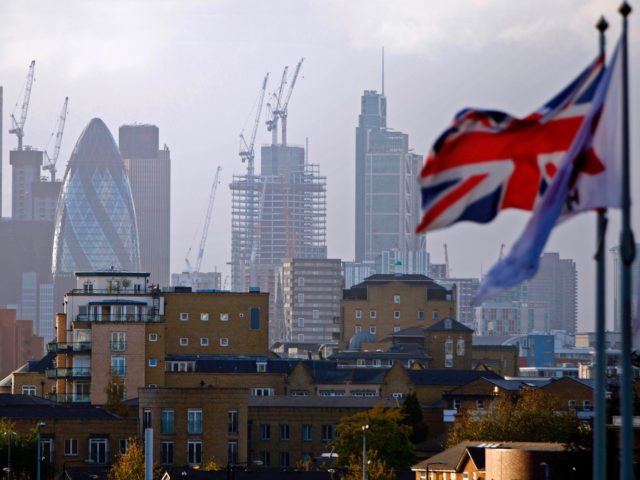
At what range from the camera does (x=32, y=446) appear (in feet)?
412

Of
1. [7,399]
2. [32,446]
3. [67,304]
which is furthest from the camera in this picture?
[67,304]

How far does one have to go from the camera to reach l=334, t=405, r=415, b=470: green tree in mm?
127062

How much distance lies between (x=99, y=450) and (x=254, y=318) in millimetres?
43457

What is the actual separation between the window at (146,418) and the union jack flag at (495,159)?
102 meters

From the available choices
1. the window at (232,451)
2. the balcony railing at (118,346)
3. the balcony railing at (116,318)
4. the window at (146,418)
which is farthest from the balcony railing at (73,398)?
the window at (232,451)

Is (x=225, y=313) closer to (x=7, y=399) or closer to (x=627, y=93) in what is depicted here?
(x=7, y=399)

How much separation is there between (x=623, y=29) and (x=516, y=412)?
9582 centimetres

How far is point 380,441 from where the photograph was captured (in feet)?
420

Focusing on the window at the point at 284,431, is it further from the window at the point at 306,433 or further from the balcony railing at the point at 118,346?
the balcony railing at the point at 118,346

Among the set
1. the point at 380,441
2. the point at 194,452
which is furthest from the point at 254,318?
the point at 380,441

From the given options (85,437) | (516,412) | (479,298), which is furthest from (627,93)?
(85,437)

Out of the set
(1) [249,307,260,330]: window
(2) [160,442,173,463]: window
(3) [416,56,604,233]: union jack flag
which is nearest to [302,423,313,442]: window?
(2) [160,442,173,463]: window

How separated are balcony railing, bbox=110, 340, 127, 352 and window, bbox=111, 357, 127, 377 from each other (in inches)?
23.2

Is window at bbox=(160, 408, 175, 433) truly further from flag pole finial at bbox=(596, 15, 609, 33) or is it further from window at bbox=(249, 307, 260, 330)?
flag pole finial at bbox=(596, 15, 609, 33)
